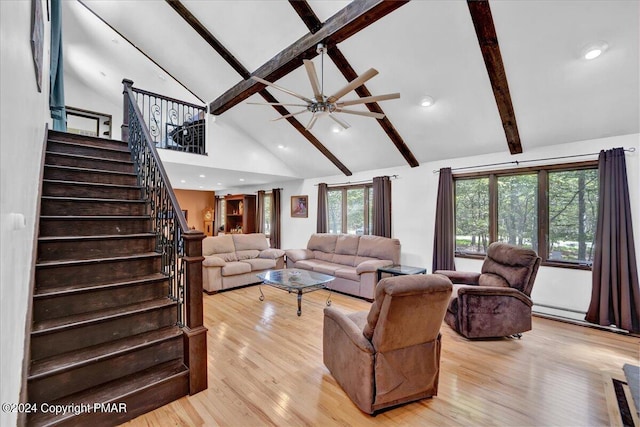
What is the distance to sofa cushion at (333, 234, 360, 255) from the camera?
5652 mm

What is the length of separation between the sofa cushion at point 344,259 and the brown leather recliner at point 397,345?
10.9ft

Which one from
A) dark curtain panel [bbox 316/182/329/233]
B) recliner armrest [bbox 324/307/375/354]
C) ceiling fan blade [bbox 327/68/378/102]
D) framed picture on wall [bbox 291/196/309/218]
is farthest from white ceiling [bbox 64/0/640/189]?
recliner armrest [bbox 324/307/375/354]

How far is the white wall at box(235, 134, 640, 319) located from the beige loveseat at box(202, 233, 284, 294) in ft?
5.37

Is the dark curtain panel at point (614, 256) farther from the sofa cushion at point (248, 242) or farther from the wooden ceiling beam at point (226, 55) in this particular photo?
the sofa cushion at point (248, 242)

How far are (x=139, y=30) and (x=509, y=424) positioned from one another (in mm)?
6715

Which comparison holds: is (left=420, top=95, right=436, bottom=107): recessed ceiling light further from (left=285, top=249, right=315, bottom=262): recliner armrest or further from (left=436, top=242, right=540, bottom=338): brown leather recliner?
(left=285, top=249, right=315, bottom=262): recliner armrest

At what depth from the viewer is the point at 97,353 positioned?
1.94 meters

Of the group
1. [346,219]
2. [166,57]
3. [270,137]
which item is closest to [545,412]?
[346,219]

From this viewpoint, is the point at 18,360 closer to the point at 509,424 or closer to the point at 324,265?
the point at 509,424

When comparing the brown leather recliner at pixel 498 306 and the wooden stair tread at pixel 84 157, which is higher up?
the wooden stair tread at pixel 84 157

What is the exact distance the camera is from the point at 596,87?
3.07 metres

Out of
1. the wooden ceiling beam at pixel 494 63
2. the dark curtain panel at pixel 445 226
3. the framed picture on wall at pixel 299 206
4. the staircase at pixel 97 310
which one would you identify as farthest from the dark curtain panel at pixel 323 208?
the staircase at pixel 97 310

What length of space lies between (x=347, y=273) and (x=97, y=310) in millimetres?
3509

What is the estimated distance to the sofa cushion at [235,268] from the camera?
5020mm
